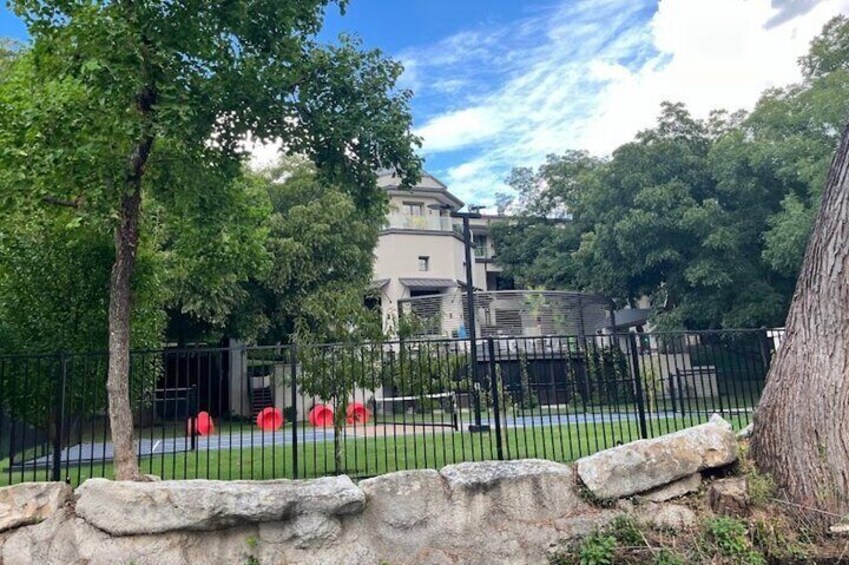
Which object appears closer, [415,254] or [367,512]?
[367,512]

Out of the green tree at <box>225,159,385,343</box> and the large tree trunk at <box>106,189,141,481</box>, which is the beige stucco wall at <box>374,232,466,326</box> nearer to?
the green tree at <box>225,159,385,343</box>

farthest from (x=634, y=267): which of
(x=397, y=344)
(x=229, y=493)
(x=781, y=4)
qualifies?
(x=229, y=493)

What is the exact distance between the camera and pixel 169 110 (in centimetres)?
464

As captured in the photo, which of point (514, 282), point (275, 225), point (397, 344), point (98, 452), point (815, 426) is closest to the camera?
point (815, 426)

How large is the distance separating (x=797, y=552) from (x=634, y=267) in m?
17.1

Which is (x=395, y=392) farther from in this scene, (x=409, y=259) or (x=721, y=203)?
(x=409, y=259)

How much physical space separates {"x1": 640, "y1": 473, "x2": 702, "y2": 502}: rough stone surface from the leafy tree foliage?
39.8 ft

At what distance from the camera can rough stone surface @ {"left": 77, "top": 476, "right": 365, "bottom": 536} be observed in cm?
405

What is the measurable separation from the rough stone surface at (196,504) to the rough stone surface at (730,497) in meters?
2.83

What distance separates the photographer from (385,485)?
174 inches

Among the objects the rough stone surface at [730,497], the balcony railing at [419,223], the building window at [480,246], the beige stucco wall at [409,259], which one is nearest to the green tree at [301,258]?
the beige stucco wall at [409,259]

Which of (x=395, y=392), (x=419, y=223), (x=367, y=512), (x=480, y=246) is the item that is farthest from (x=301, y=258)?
(x=480, y=246)

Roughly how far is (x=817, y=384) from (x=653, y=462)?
4.60 ft

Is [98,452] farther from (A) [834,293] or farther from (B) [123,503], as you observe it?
(A) [834,293]
